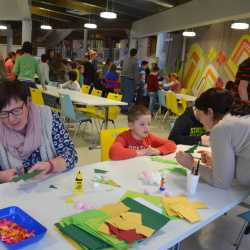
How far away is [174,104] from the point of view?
6340 millimetres

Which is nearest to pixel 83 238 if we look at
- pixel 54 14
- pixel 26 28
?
pixel 26 28

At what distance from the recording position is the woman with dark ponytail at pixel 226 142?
159cm

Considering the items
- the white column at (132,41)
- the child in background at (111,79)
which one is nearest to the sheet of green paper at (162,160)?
the child in background at (111,79)

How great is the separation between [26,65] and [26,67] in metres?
0.04

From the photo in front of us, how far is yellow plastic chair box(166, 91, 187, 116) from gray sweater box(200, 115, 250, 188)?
4.59 metres

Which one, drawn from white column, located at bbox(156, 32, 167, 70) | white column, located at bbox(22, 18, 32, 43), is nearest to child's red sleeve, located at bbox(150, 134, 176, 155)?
white column, located at bbox(156, 32, 167, 70)

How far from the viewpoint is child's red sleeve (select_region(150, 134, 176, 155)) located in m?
2.24

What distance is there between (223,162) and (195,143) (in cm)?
111

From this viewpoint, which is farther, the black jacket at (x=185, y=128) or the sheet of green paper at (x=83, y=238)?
the black jacket at (x=185, y=128)

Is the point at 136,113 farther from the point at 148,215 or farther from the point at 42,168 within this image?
the point at 148,215

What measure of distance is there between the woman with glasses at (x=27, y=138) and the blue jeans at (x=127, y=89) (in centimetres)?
611

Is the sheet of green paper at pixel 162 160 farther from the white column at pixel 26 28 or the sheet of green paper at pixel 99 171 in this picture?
the white column at pixel 26 28

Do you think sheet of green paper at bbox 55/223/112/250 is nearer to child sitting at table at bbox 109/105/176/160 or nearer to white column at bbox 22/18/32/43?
child sitting at table at bbox 109/105/176/160

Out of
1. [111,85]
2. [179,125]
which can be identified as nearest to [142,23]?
[111,85]
